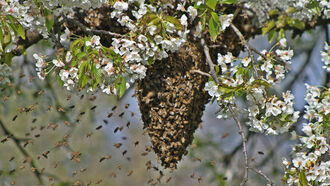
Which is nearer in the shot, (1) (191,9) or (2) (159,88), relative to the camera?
(1) (191,9)

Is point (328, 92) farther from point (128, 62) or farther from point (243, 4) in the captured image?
point (128, 62)

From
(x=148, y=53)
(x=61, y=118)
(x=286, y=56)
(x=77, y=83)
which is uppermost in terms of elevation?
(x=61, y=118)

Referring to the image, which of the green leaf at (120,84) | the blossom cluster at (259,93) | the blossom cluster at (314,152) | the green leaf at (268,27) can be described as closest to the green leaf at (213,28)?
the blossom cluster at (259,93)

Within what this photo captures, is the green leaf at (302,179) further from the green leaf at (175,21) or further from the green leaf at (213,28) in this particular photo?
the green leaf at (175,21)

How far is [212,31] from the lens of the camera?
1.66 meters

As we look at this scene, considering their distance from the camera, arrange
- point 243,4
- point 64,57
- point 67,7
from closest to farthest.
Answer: point 67,7
point 64,57
point 243,4

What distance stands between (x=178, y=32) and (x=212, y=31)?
14cm

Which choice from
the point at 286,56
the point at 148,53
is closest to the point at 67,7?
the point at 148,53

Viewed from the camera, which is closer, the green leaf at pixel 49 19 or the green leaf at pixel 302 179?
the green leaf at pixel 49 19

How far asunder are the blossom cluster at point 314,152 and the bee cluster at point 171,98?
44 centimetres

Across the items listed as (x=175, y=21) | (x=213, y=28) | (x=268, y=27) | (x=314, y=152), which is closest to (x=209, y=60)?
(x=213, y=28)

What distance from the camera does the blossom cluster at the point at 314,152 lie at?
1760 mm

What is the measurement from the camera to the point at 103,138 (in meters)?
5.96

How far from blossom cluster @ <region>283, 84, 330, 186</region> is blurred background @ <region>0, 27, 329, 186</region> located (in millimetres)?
83
